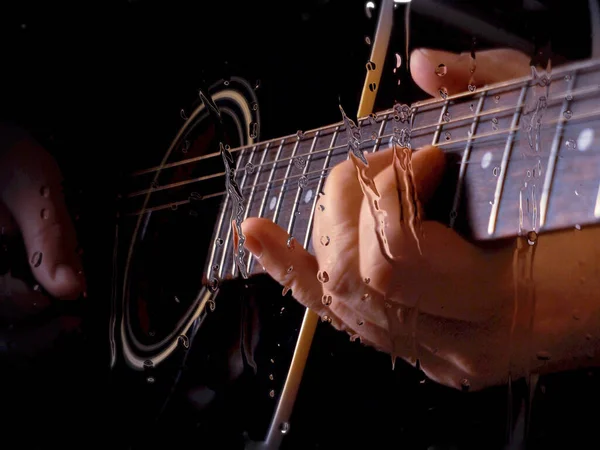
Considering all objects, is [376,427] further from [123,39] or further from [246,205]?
[123,39]

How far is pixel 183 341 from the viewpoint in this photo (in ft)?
0.86

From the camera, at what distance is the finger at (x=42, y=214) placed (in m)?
0.30

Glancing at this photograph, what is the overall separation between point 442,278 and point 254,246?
0.26ft

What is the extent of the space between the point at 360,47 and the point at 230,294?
0.12 meters

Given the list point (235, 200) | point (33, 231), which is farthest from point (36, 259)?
point (235, 200)

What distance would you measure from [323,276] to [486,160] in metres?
0.07

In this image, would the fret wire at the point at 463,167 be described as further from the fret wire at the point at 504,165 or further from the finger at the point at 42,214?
the finger at the point at 42,214

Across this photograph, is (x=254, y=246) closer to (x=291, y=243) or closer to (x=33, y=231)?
(x=291, y=243)

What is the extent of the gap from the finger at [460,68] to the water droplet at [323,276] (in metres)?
0.07

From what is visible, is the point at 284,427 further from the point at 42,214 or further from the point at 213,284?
the point at 42,214

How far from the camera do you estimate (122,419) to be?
0.98 feet

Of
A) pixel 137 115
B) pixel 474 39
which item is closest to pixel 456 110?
pixel 474 39

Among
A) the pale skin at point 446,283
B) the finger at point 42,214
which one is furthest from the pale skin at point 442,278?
the finger at point 42,214

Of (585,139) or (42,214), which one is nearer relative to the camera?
(585,139)
